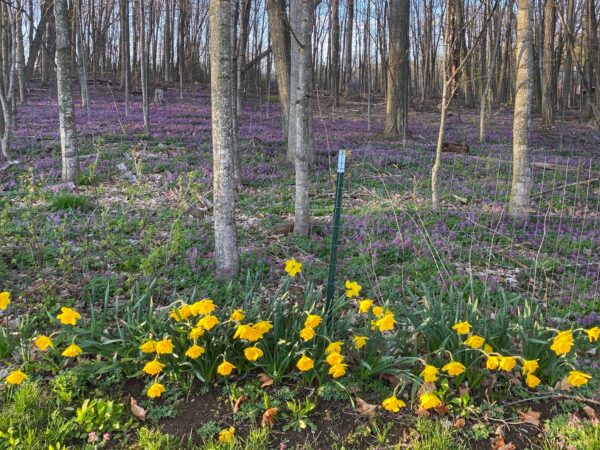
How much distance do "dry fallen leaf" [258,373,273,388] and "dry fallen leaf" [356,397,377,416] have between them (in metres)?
0.60

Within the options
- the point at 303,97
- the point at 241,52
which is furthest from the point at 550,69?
the point at 303,97

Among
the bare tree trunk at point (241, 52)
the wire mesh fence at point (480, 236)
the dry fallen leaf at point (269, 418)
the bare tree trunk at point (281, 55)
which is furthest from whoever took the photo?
the bare tree trunk at point (281, 55)

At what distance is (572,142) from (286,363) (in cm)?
1833

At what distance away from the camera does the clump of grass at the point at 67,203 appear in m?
7.79

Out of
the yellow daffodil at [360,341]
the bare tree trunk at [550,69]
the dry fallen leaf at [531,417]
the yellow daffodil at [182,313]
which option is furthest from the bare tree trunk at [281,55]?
the bare tree trunk at [550,69]

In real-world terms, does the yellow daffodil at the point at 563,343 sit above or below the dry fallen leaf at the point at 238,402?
above

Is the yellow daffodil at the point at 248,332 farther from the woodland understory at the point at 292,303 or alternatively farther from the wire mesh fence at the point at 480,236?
the wire mesh fence at the point at 480,236

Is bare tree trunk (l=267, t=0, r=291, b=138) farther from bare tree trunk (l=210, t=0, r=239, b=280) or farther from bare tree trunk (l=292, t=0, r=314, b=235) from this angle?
bare tree trunk (l=210, t=0, r=239, b=280)

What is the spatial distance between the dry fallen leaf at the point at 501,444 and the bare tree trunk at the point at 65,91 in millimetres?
8889

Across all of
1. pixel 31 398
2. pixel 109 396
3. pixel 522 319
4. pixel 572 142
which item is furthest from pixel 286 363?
pixel 572 142

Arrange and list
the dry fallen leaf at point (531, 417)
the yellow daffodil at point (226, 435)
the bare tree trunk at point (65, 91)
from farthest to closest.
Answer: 1. the bare tree trunk at point (65, 91)
2. the dry fallen leaf at point (531, 417)
3. the yellow daffodil at point (226, 435)

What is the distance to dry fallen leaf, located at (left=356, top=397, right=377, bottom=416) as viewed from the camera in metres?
3.21

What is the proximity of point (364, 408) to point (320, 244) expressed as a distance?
3.55m

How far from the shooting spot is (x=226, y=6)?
15.0 feet
